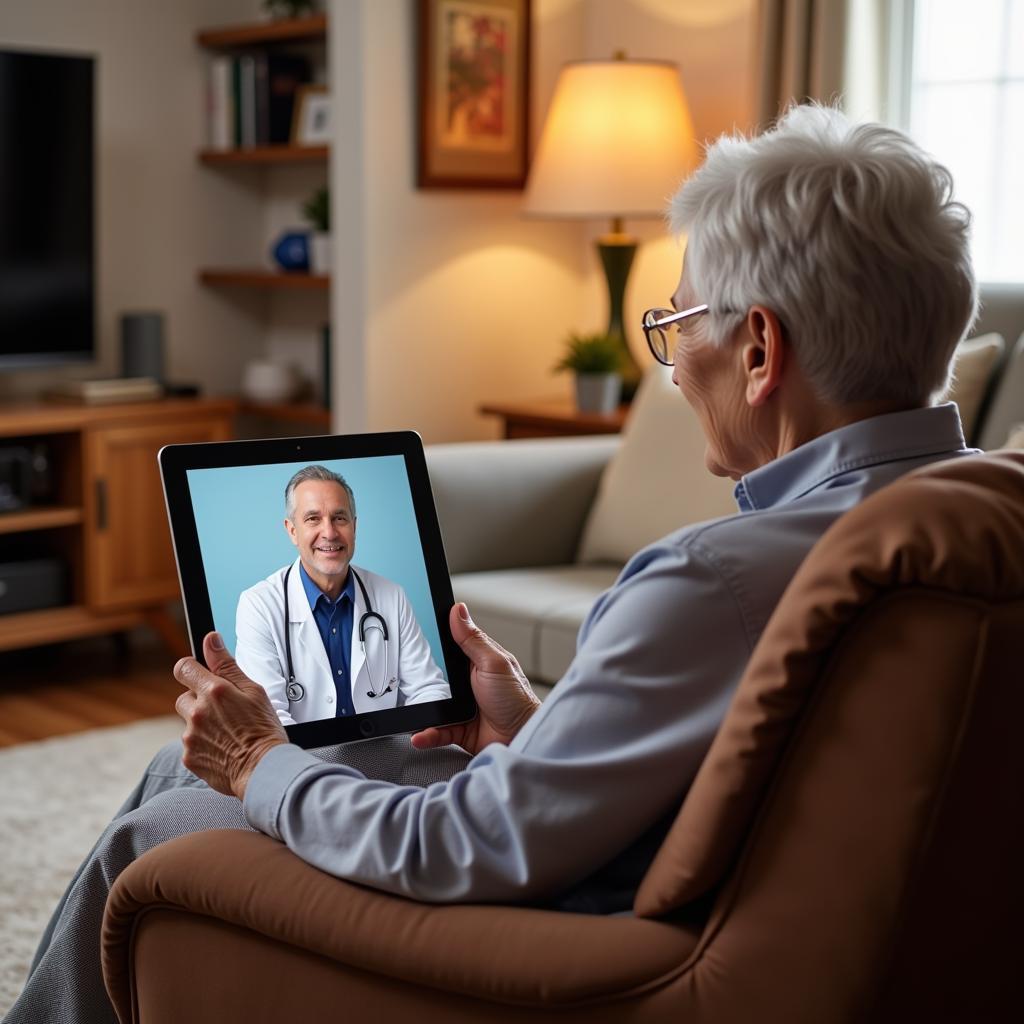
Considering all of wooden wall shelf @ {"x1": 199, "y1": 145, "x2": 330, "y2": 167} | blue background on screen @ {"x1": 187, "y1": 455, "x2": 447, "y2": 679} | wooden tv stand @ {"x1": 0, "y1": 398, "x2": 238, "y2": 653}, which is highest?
wooden wall shelf @ {"x1": 199, "y1": 145, "x2": 330, "y2": 167}

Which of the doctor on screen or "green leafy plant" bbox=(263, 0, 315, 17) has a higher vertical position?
"green leafy plant" bbox=(263, 0, 315, 17)

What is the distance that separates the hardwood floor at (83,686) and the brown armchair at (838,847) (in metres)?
2.59

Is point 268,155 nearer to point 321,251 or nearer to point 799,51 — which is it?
point 321,251

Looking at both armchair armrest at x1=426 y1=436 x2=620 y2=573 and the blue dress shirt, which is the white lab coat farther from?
armchair armrest at x1=426 y1=436 x2=620 y2=573

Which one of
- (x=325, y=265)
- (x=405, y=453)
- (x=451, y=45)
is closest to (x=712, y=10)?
(x=451, y=45)

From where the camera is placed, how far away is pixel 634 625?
963mm

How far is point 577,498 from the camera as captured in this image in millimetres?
3143

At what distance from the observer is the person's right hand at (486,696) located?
4.35ft

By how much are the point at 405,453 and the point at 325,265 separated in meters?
2.80

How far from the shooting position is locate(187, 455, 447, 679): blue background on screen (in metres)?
1.23

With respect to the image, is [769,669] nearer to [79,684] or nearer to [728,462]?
[728,462]

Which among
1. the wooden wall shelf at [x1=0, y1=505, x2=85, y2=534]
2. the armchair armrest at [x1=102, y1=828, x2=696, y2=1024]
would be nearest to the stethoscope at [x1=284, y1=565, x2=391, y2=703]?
the armchair armrest at [x1=102, y1=828, x2=696, y2=1024]

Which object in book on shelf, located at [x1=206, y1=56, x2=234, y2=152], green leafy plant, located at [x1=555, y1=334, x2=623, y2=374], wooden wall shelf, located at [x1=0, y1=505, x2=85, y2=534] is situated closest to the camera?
green leafy plant, located at [x1=555, y1=334, x2=623, y2=374]

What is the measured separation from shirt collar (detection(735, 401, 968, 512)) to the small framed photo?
3221mm
